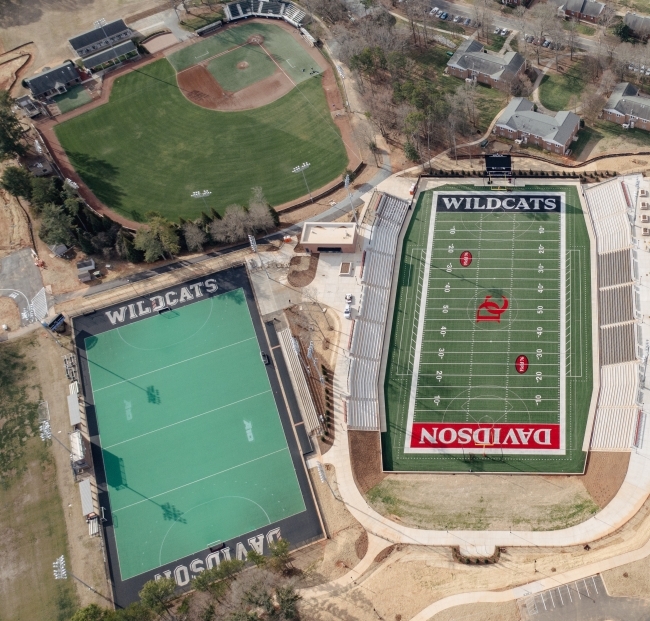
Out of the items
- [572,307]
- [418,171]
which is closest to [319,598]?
[572,307]

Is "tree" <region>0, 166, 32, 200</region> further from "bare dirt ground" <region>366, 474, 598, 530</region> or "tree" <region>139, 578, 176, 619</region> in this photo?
"bare dirt ground" <region>366, 474, 598, 530</region>

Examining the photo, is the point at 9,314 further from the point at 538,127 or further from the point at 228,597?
the point at 538,127

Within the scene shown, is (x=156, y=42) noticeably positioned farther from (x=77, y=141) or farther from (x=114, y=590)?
(x=114, y=590)

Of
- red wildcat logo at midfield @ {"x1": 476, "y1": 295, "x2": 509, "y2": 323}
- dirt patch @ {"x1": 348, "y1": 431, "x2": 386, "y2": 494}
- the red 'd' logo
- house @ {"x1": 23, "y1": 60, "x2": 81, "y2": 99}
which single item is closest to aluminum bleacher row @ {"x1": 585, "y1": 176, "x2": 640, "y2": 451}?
the red 'd' logo

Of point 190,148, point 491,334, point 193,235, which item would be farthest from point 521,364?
point 190,148

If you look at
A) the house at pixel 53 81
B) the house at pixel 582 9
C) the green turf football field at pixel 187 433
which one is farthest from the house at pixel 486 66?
the house at pixel 53 81

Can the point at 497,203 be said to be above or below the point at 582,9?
below
